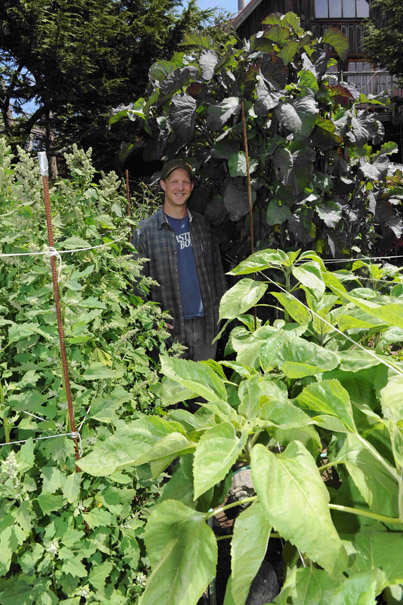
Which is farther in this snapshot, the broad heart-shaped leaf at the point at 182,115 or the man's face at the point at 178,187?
A: the man's face at the point at 178,187

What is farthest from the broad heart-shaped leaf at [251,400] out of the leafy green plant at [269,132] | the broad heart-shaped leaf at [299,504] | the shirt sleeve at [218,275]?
the shirt sleeve at [218,275]

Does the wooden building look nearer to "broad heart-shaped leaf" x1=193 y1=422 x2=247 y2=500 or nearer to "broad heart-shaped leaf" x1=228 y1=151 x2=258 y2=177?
"broad heart-shaped leaf" x1=228 y1=151 x2=258 y2=177

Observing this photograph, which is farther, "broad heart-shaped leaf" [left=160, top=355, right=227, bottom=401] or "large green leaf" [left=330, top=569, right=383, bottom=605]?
"broad heart-shaped leaf" [left=160, top=355, right=227, bottom=401]

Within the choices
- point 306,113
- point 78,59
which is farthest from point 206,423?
point 78,59

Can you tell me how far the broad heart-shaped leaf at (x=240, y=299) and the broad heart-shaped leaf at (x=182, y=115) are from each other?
1473mm

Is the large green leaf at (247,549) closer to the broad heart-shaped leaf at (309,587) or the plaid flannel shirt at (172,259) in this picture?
the broad heart-shaped leaf at (309,587)

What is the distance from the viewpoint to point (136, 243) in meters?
2.85

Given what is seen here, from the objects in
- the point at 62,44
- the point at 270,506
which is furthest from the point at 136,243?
the point at 62,44

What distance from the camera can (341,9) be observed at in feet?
60.6

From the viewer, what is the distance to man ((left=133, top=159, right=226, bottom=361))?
9.34ft

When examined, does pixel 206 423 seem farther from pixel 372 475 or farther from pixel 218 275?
pixel 218 275

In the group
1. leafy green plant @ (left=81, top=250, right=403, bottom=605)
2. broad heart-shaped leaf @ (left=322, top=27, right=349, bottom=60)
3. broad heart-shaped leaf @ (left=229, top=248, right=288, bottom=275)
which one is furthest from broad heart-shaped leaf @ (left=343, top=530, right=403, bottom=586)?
broad heart-shaped leaf @ (left=322, top=27, right=349, bottom=60)

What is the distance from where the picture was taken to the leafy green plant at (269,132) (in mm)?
2420

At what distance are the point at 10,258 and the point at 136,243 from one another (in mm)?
1531
